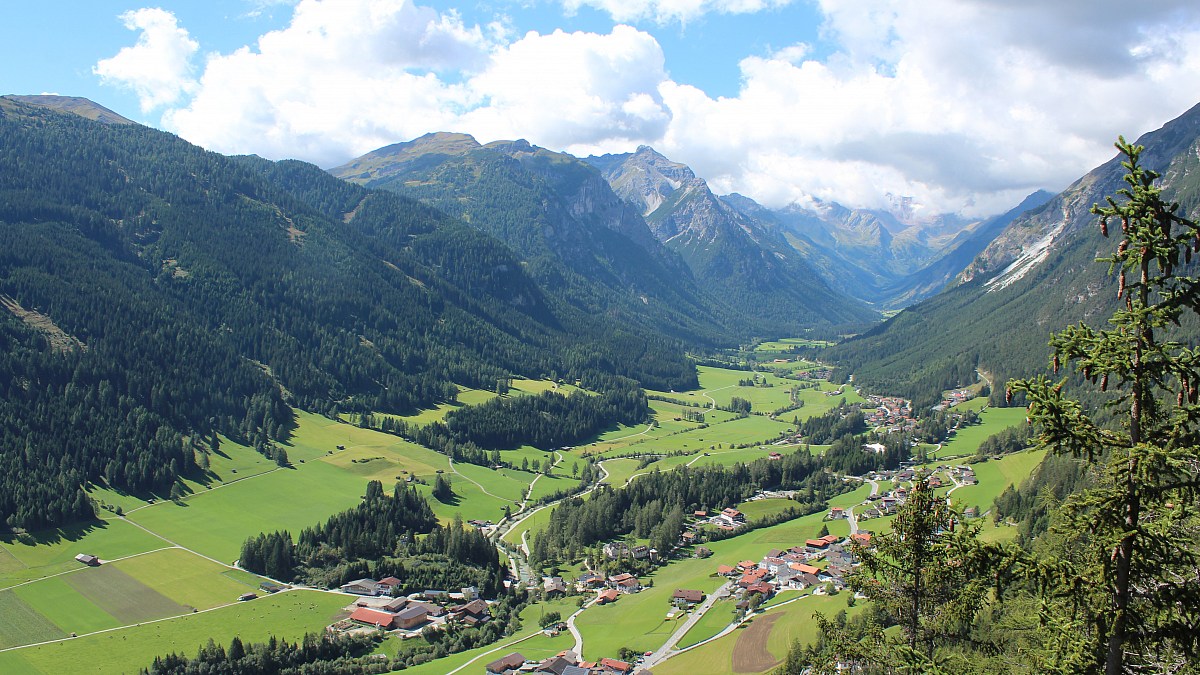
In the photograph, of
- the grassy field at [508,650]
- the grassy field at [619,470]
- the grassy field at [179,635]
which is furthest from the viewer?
the grassy field at [619,470]

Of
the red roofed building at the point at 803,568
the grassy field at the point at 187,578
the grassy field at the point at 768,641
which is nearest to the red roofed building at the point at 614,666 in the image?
the grassy field at the point at 768,641

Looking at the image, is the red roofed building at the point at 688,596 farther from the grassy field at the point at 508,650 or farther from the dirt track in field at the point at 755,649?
the grassy field at the point at 508,650

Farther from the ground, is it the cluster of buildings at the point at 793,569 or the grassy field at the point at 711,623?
the cluster of buildings at the point at 793,569

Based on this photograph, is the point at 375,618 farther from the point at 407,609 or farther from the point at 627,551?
the point at 627,551

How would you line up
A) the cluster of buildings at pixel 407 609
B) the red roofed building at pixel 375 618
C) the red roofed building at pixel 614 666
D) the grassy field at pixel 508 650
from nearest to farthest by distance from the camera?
the red roofed building at pixel 614 666 → the grassy field at pixel 508 650 → the red roofed building at pixel 375 618 → the cluster of buildings at pixel 407 609

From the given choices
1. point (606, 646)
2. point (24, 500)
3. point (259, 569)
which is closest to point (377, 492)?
point (259, 569)

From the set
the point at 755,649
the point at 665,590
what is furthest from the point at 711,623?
the point at 665,590

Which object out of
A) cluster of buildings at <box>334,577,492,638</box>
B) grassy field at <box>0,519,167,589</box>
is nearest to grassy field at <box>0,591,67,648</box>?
grassy field at <box>0,519,167,589</box>
